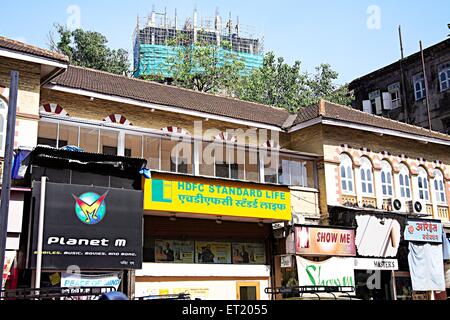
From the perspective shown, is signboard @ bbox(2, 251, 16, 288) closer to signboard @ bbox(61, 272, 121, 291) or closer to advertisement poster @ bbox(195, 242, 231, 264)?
signboard @ bbox(61, 272, 121, 291)

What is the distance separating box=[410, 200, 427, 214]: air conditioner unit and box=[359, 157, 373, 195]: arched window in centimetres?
225

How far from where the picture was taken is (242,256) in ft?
63.7

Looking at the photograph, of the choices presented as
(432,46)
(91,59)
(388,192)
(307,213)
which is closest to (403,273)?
(388,192)

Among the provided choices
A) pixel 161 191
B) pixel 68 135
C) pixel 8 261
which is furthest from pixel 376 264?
pixel 8 261

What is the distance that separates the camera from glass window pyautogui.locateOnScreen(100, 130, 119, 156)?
16.7 metres

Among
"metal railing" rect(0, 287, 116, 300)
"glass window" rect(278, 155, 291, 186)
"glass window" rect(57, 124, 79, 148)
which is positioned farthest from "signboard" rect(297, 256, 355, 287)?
"metal railing" rect(0, 287, 116, 300)

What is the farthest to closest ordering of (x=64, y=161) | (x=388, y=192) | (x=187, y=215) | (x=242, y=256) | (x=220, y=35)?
1. (x=220, y=35)
2. (x=388, y=192)
3. (x=242, y=256)
4. (x=187, y=215)
5. (x=64, y=161)

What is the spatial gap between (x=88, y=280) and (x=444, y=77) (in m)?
28.0

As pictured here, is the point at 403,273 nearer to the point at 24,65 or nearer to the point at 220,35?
the point at 24,65

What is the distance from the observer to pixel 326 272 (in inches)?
744

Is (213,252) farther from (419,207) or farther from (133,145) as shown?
(419,207)

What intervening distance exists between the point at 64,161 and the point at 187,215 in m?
4.65

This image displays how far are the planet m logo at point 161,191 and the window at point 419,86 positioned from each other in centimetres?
2517

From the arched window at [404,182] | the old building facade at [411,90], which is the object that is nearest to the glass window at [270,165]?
the arched window at [404,182]
